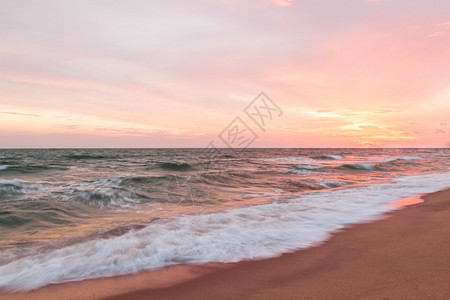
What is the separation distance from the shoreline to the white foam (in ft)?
0.72

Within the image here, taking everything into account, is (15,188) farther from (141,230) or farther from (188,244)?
(188,244)

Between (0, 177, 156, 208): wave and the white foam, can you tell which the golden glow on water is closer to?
the white foam

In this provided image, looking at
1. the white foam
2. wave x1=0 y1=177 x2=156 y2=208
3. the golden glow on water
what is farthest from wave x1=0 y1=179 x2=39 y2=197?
the golden glow on water

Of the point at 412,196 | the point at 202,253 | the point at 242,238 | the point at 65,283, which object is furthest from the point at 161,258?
the point at 412,196

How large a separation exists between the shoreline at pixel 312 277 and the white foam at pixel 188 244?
219 mm

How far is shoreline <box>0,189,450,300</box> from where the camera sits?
1996mm

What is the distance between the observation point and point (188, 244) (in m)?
3.51

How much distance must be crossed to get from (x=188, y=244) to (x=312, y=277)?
175 centimetres

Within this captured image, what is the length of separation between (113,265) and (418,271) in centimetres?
302

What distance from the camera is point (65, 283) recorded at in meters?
2.54

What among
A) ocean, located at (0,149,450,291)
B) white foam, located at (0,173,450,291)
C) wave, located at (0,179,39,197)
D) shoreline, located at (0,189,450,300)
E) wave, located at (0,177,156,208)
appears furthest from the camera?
wave, located at (0,179,39,197)

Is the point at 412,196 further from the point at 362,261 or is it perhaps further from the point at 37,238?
the point at 37,238

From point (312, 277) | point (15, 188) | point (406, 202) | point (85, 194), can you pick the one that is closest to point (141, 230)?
point (312, 277)

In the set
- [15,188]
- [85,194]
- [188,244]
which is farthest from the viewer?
[15,188]
